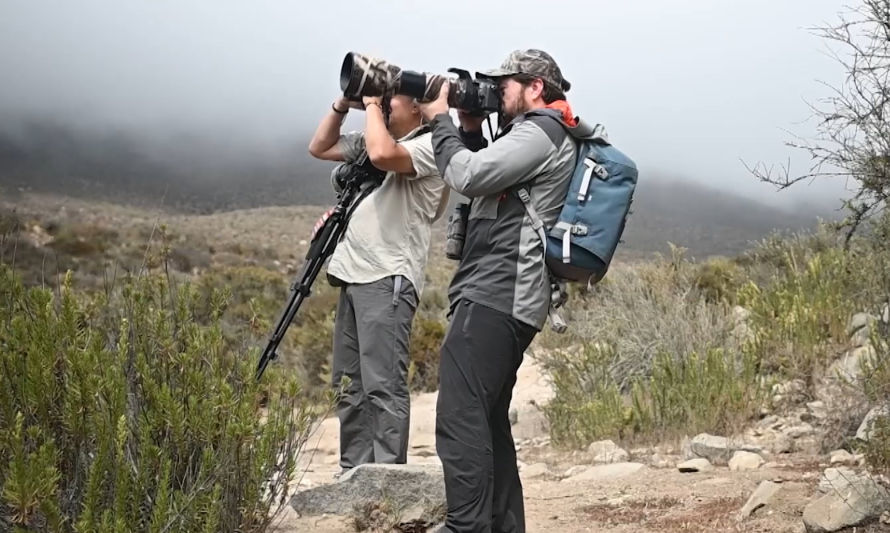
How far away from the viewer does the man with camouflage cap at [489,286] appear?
304cm

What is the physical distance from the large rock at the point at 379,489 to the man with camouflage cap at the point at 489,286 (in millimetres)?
673

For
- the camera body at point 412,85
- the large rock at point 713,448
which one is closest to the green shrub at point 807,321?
the large rock at point 713,448

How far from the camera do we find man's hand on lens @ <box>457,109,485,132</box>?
3.44 meters

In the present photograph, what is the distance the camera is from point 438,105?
334 centimetres

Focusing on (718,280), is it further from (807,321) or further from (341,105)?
(341,105)

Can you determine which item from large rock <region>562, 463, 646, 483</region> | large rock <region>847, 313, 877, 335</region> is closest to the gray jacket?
large rock <region>562, 463, 646, 483</region>

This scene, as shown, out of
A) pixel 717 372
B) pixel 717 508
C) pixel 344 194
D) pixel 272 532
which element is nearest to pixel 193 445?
pixel 272 532

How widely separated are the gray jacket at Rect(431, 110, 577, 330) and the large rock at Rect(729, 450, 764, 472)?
8.33 feet

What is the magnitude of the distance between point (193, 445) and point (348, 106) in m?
2.00

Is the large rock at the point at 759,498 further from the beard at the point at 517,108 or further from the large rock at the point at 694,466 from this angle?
the beard at the point at 517,108

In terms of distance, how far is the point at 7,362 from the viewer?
94.5 inches

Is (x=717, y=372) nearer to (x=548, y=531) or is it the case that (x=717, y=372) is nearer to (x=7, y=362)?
(x=548, y=531)

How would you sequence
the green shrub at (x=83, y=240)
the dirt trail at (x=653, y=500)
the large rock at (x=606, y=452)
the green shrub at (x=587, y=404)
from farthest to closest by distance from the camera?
1. the green shrub at (x=83, y=240)
2. the green shrub at (x=587, y=404)
3. the large rock at (x=606, y=452)
4. the dirt trail at (x=653, y=500)

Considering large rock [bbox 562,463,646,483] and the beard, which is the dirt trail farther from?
the beard
